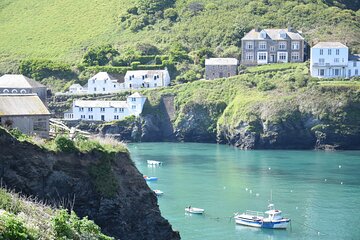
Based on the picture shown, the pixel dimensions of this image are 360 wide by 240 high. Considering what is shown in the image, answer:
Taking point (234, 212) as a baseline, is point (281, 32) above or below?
above

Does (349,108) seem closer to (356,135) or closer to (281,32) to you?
(356,135)

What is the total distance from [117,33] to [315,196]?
111 metres

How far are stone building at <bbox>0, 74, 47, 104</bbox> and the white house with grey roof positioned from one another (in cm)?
6879

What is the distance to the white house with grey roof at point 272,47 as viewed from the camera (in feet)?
505

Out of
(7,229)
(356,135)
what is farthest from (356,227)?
(356,135)

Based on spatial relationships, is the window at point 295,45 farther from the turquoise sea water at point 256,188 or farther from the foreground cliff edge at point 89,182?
the foreground cliff edge at point 89,182

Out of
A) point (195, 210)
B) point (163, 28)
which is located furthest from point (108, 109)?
point (195, 210)

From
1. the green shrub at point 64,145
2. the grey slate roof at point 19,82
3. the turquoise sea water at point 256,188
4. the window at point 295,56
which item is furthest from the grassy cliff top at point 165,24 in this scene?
the green shrub at point 64,145

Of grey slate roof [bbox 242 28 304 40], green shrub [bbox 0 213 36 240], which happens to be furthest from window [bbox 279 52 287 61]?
green shrub [bbox 0 213 36 240]

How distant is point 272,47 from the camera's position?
15425cm

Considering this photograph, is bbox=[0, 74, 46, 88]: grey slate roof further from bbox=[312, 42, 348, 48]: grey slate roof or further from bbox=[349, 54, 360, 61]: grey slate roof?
bbox=[349, 54, 360, 61]: grey slate roof

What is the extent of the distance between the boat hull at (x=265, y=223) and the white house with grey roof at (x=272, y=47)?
92.0m

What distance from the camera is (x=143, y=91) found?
148 m

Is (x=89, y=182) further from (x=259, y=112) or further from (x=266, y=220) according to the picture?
(x=259, y=112)
